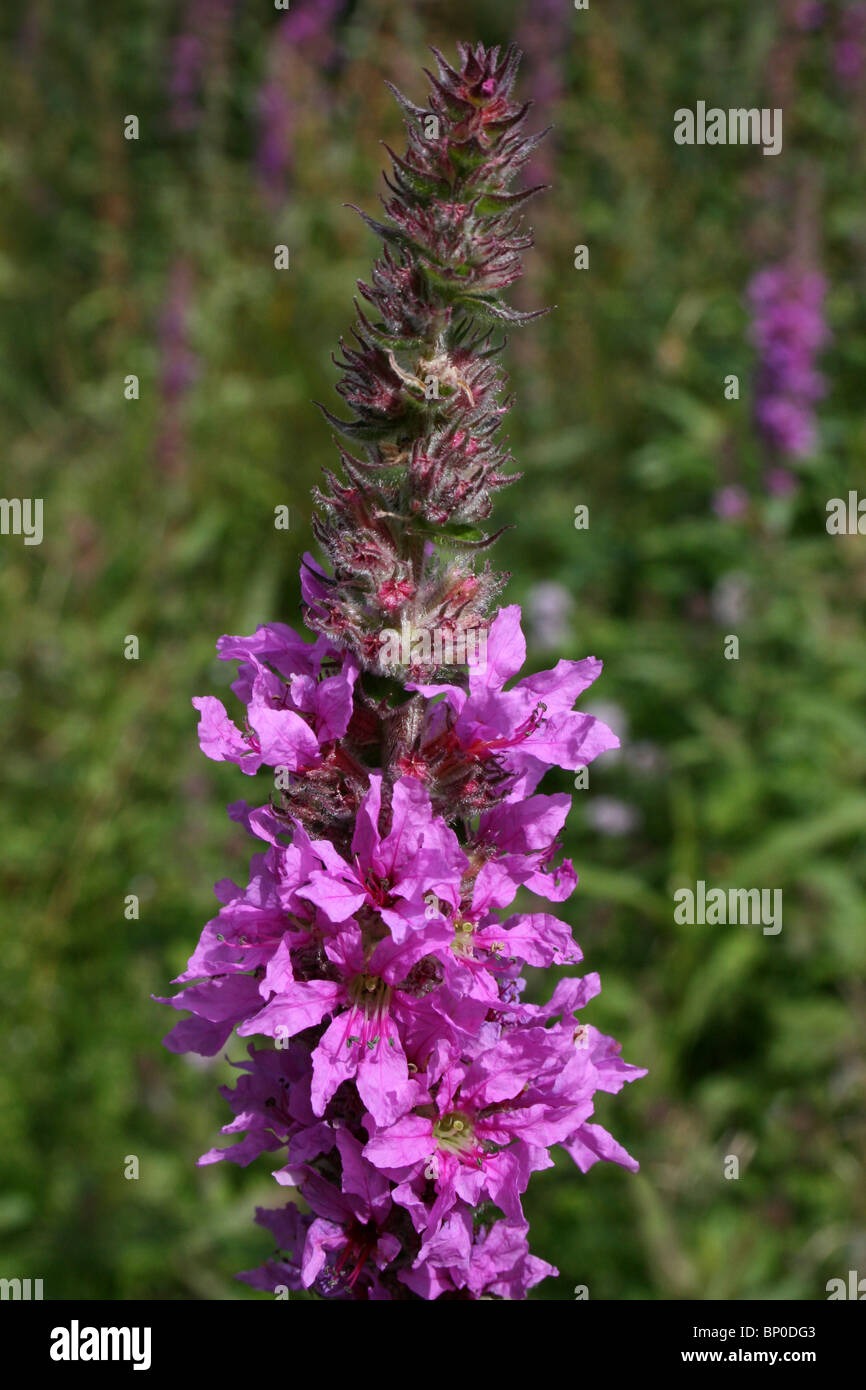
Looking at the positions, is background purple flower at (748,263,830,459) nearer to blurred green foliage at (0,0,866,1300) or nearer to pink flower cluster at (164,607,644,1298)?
blurred green foliage at (0,0,866,1300)

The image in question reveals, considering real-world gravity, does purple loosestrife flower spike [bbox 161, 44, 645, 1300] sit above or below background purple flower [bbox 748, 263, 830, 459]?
below

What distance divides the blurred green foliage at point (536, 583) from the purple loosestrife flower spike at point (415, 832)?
2548 millimetres

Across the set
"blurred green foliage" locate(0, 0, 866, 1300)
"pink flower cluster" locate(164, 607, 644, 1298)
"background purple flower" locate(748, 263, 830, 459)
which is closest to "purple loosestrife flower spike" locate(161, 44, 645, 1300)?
"pink flower cluster" locate(164, 607, 644, 1298)

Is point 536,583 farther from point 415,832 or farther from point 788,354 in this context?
point 415,832

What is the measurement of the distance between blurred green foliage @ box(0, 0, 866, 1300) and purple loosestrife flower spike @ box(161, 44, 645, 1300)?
2.55 meters

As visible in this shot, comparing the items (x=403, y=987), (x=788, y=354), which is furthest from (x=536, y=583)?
(x=403, y=987)

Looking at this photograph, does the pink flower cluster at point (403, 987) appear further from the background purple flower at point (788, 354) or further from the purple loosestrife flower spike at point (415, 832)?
the background purple flower at point (788, 354)

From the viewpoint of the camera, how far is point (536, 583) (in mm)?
7594

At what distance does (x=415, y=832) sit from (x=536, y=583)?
580cm

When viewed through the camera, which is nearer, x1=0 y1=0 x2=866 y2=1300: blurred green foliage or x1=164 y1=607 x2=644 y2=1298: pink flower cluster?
x1=164 y1=607 x2=644 y2=1298: pink flower cluster

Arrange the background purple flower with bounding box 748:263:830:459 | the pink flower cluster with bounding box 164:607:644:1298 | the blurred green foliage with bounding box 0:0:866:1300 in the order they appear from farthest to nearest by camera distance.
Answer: the background purple flower with bounding box 748:263:830:459, the blurred green foliage with bounding box 0:0:866:1300, the pink flower cluster with bounding box 164:607:644:1298

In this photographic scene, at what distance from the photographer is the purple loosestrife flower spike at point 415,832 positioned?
1.89 metres

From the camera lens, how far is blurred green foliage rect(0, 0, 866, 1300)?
4887 millimetres
